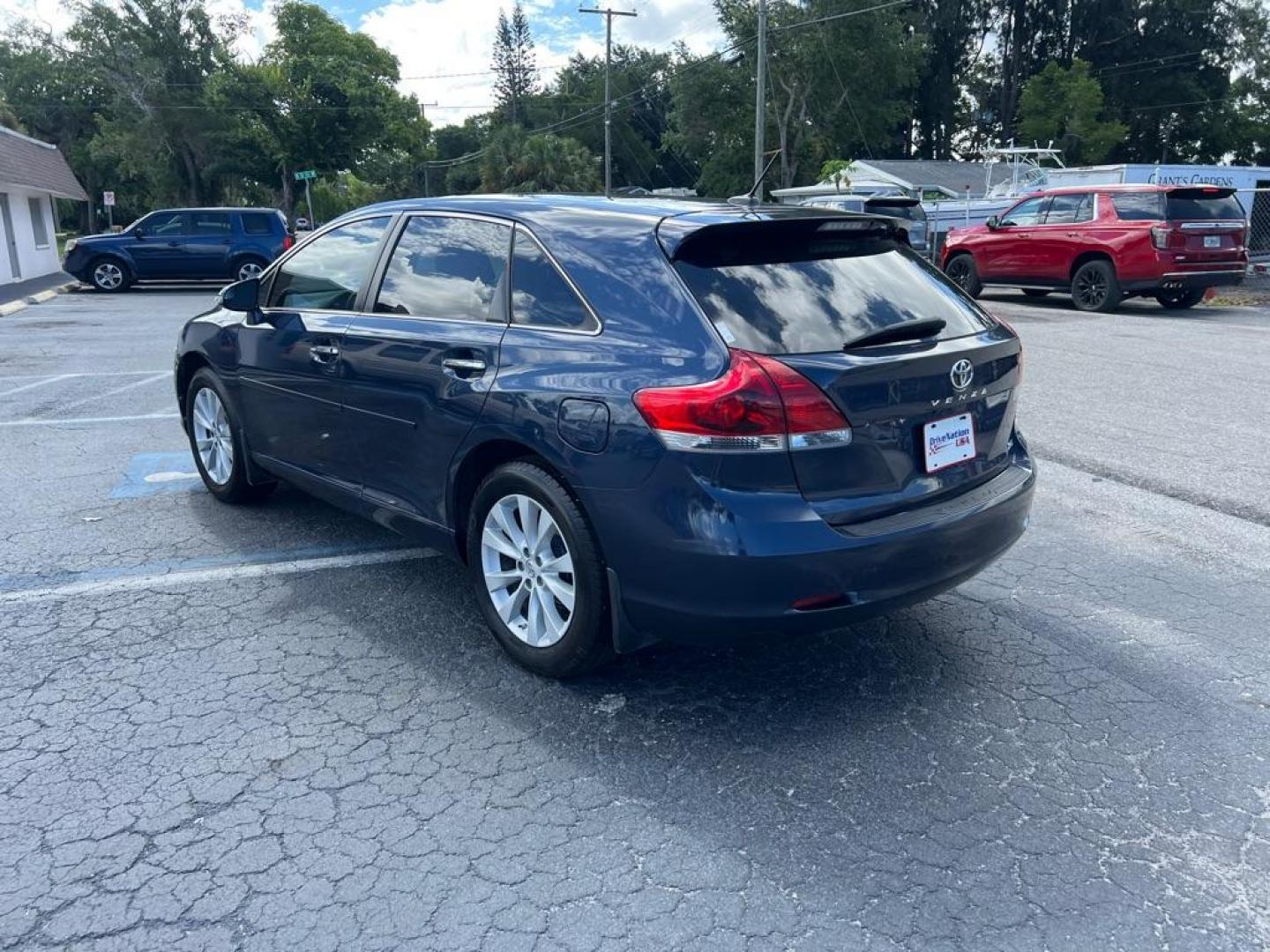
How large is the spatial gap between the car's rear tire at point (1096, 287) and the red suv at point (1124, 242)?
0.01 meters

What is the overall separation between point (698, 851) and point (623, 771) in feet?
1.45

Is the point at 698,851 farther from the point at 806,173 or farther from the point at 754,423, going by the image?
the point at 806,173

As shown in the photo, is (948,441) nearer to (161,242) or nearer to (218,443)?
(218,443)

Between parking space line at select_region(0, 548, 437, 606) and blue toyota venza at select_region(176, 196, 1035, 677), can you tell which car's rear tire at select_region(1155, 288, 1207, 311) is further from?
parking space line at select_region(0, 548, 437, 606)

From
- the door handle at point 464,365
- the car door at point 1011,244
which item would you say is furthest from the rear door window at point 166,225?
the door handle at point 464,365

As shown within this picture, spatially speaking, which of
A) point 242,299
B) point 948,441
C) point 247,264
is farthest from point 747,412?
point 247,264

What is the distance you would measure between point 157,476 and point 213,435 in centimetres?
92

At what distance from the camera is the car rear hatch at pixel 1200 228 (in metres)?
14.5

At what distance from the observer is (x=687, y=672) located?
379 cm

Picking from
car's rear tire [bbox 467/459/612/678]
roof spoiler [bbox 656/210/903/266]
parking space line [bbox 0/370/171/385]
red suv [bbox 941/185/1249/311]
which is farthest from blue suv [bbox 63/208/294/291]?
roof spoiler [bbox 656/210/903/266]

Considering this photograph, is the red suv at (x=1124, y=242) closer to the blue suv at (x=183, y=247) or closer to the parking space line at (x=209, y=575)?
the parking space line at (x=209, y=575)

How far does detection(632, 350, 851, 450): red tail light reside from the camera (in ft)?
9.96

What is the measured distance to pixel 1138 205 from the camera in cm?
1493

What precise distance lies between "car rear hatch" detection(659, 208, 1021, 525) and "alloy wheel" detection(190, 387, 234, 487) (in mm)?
3125
